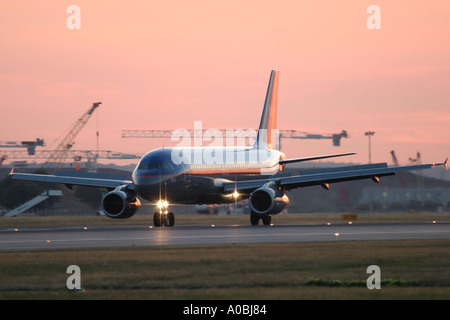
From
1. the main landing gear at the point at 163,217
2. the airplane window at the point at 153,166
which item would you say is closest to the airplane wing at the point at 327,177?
the main landing gear at the point at 163,217

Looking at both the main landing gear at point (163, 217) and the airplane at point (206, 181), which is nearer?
the airplane at point (206, 181)

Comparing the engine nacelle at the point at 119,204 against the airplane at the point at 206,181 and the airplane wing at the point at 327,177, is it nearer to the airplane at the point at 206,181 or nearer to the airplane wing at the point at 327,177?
the airplane at the point at 206,181

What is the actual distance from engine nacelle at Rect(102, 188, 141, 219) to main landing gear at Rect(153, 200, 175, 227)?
2.06 metres

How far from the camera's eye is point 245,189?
58062 millimetres

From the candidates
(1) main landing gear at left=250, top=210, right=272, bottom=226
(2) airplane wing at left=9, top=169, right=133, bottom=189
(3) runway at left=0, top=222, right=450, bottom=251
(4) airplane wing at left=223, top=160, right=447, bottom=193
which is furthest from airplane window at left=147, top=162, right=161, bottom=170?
(3) runway at left=0, top=222, right=450, bottom=251

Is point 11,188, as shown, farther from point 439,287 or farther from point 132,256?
point 439,287

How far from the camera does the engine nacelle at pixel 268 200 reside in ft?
176

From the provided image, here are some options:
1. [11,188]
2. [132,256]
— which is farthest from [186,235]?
[11,188]

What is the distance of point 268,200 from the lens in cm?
5459

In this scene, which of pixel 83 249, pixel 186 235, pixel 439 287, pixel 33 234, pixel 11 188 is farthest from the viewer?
pixel 11 188

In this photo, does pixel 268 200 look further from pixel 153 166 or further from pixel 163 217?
pixel 153 166

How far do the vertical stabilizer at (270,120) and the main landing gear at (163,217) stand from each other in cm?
1287

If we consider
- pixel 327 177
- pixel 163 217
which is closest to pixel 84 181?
pixel 163 217
